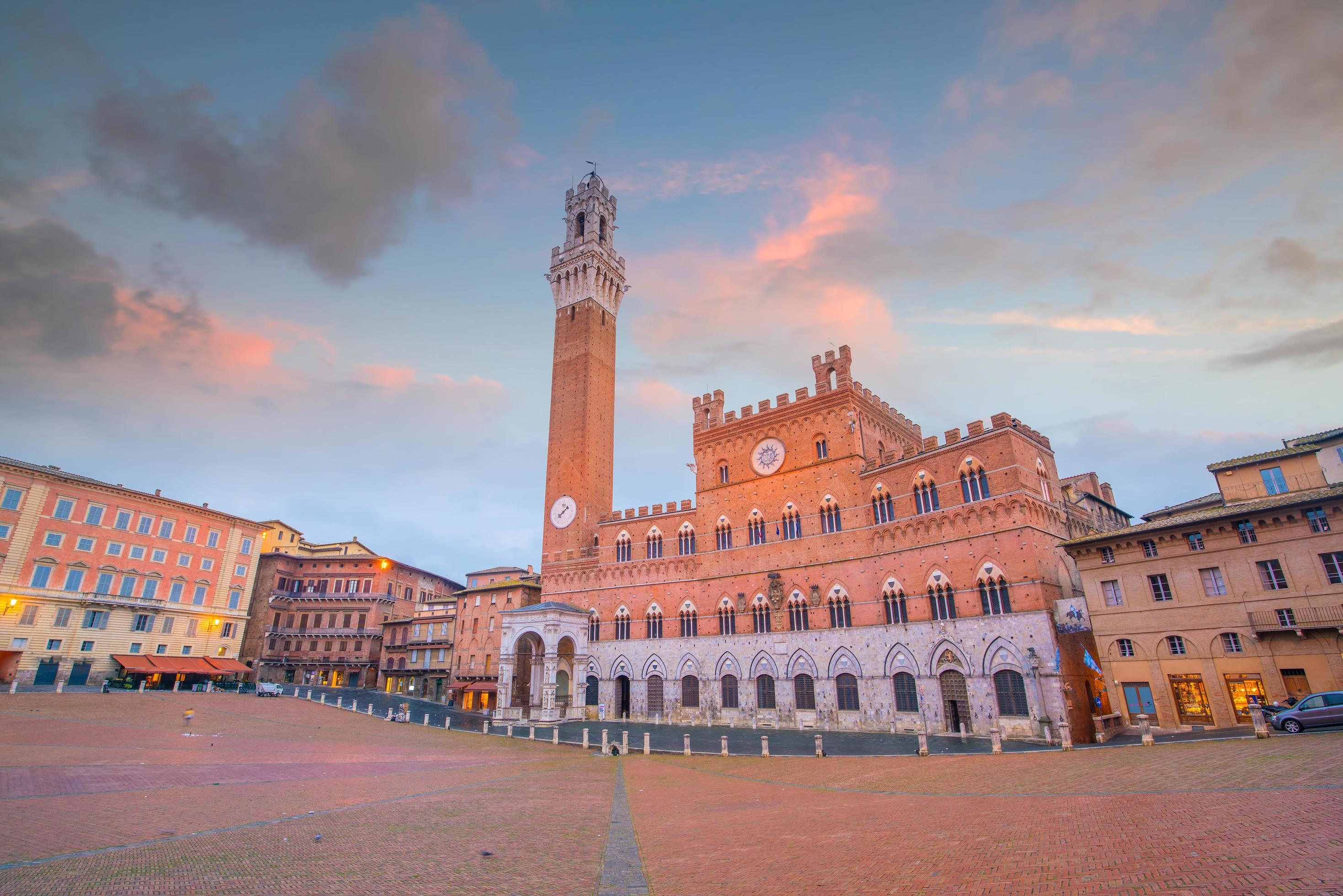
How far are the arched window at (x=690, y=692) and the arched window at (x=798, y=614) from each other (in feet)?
26.9

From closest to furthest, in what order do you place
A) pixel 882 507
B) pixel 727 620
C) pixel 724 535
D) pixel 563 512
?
1. pixel 882 507
2. pixel 727 620
3. pixel 724 535
4. pixel 563 512

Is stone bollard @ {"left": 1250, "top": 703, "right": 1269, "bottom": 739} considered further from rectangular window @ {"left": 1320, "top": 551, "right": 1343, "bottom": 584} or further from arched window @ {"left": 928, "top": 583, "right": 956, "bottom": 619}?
arched window @ {"left": 928, "top": 583, "right": 956, "bottom": 619}

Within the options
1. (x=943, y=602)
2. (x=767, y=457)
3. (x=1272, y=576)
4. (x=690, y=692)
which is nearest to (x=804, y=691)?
(x=690, y=692)

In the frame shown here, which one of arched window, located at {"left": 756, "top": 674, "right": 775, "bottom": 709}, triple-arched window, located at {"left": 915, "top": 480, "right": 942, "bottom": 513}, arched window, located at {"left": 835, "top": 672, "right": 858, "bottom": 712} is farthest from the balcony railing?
arched window, located at {"left": 756, "top": 674, "right": 775, "bottom": 709}

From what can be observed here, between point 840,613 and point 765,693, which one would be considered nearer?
point 840,613

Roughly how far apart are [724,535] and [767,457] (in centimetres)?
634

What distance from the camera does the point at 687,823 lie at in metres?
13.4

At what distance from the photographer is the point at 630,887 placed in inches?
351

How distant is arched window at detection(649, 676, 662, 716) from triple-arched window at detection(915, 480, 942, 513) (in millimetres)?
21649

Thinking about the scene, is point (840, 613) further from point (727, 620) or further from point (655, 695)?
point (655, 695)

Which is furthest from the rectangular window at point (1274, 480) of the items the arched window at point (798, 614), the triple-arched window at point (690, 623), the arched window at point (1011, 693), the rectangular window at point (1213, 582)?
the triple-arched window at point (690, 623)

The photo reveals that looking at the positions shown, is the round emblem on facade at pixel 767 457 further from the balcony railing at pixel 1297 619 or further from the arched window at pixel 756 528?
the balcony railing at pixel 1297 619

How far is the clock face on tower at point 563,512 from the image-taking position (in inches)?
2069

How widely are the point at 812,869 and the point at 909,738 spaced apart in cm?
2548
